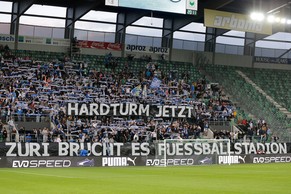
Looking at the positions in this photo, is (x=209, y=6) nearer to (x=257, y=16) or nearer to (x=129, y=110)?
(x=257, y=16)

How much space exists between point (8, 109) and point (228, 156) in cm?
1454

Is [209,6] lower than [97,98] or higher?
higher

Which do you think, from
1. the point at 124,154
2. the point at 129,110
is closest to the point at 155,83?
the point at 129,110

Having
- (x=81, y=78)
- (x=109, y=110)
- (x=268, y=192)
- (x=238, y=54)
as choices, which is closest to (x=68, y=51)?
(x=81, y=78)

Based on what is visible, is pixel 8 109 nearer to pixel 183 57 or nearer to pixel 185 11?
pixel 185 11

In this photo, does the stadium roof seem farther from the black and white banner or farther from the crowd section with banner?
the crowd section with banner

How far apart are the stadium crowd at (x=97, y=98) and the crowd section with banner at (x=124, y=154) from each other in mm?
2635

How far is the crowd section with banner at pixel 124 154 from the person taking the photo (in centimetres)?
3116

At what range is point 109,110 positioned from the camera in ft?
137

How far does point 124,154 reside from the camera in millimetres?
34625

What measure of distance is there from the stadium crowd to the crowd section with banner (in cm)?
263

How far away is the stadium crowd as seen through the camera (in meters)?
38.4

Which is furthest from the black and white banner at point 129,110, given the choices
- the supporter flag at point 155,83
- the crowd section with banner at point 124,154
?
the crowd section with banner at point 124,154

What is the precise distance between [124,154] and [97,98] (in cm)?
920
